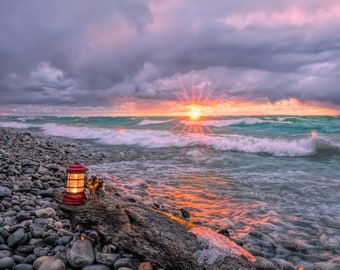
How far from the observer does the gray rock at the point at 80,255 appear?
2.87 meters

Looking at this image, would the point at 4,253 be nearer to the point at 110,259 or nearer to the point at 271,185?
the point at 110,259

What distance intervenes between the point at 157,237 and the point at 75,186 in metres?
1.49

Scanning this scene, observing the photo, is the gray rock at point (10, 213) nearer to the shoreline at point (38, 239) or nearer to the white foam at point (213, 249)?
the shoreline at point (38, 239)

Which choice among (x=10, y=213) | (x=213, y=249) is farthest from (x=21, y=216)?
(x=213, y=249)

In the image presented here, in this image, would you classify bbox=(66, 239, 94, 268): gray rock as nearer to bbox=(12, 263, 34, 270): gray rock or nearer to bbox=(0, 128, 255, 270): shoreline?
bbox=(0, 128, 255, 270): shoreline

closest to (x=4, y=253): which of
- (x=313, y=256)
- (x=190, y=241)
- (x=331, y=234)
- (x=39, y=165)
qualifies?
(x=190, y=241)

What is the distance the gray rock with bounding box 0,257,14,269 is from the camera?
2740 millimetres

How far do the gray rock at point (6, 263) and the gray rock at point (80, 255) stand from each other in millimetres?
532

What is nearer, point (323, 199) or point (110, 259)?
point (110, 259)

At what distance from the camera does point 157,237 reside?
2961 mm

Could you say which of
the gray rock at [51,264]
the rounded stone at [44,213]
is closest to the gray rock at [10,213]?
the rounded stone at [44,213]

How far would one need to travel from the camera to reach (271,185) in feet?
25.0

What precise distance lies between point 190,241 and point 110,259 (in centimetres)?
88

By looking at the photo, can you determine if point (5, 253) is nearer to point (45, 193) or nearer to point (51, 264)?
point (51, 264)
